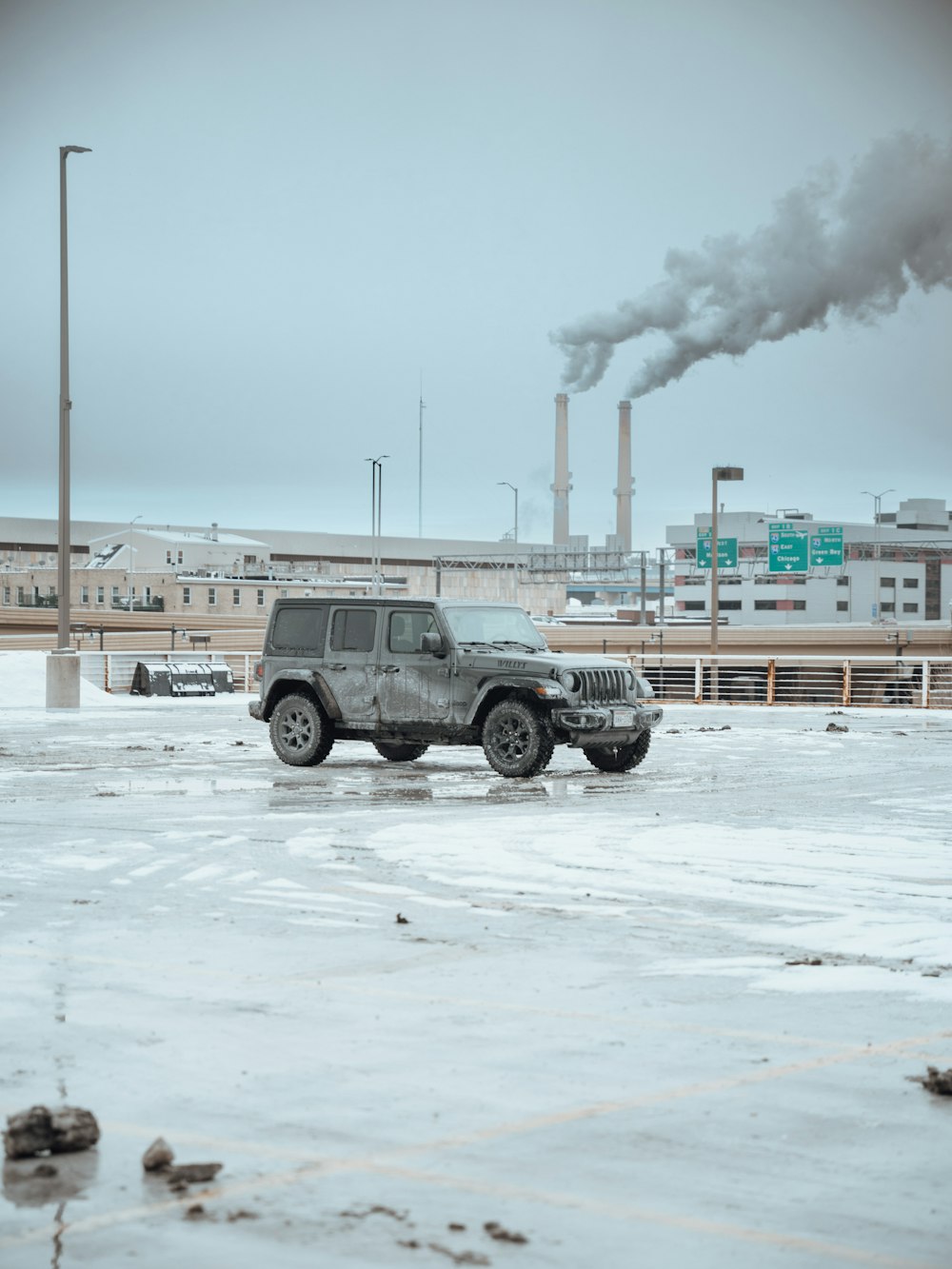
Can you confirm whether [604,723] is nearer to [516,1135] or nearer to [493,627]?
[493,627]

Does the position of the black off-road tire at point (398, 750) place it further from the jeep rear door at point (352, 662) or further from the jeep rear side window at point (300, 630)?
the jeep rear side window at point (300, 630)

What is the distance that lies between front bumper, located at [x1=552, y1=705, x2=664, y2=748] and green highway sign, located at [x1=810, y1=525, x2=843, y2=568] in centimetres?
7477

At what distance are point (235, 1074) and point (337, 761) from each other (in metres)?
14.3

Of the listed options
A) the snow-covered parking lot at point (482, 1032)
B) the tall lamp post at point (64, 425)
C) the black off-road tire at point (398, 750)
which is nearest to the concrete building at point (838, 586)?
the tall lamp post at point (64, 425)

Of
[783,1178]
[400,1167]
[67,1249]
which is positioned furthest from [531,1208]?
[67,1249]

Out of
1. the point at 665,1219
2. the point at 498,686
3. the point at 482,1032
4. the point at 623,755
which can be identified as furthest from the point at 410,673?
the point at 665,1219

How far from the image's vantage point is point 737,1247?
14.5ft

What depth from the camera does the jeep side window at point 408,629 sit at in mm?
18578

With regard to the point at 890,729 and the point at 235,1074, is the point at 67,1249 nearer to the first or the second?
the point at 235,1074

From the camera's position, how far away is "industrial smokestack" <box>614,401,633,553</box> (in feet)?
392

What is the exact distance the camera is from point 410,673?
1848cm

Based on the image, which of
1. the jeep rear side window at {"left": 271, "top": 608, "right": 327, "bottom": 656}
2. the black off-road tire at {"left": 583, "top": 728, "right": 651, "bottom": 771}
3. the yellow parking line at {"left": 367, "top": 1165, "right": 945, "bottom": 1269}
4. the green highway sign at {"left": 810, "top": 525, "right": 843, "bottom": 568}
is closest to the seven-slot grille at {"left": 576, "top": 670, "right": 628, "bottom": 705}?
the black off-road tire at {"left": 583, "top": 728, "right": 651, "bottom": 771}

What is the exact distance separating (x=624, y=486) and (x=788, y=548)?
3081 centimetres

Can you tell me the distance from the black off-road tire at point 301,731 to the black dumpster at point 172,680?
17.7 m
